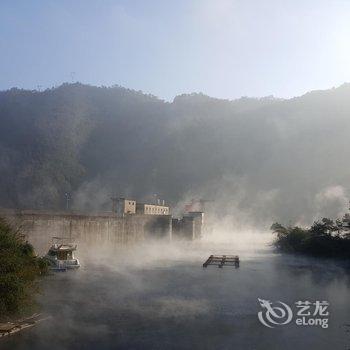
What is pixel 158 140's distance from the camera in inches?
7195

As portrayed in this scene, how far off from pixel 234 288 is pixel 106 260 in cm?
2167

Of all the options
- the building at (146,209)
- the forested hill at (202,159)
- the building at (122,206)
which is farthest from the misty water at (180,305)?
the forested hill at (202,159)

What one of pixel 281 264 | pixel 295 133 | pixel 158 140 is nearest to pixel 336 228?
pixel 281 264

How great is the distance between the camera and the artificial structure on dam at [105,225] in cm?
5206

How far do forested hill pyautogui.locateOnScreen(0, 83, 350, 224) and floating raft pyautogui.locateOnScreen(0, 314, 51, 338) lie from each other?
98.4m

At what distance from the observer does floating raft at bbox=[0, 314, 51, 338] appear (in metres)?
23.7

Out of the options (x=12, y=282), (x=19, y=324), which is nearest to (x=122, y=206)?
(x=19, y=324)

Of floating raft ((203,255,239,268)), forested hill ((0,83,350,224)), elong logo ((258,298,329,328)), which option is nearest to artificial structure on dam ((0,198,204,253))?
floating raft ((203,255,239,268))

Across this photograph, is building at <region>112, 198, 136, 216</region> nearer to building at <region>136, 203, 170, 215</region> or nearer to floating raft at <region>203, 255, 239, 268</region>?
building at <region>136, 203, 170, 215</region>

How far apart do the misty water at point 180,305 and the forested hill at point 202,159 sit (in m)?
74.5

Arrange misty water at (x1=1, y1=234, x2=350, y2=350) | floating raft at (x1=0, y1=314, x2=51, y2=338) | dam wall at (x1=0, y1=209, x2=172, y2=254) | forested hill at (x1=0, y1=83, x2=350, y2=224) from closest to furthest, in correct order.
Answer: floating raft at (x1=0, y1=314, x2=51, y2=338), misty water at (x1=1, y1=234, x2=350, y2=350), dam wall at (x1=0, y1=209, x2=172, y2=254), forested hill at (x1=0, y1=83, x2=350, y2=224)

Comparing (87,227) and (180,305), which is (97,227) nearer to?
(87,227)

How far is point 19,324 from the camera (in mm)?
25000

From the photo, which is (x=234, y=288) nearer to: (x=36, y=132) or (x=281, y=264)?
(x=281, y=264)
